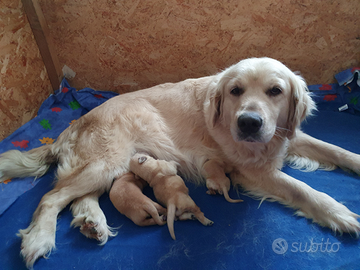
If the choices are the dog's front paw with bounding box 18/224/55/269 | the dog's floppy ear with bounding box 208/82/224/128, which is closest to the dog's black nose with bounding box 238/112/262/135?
the dog's floppy ear with bounding box 208/82/224/128

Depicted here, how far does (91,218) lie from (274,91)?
1839 mm

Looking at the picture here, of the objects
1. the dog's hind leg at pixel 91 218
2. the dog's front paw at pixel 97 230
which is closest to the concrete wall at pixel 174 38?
the dog's hind leg at pixel 91 218

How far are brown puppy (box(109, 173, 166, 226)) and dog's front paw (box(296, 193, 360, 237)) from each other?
45.7 inches

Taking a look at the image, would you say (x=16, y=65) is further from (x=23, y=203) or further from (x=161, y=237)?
(x=161, y=237)

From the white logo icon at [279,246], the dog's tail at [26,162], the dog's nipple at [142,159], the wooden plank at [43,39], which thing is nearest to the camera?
the white logo icon at [279,246]

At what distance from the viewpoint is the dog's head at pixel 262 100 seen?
5.88ft

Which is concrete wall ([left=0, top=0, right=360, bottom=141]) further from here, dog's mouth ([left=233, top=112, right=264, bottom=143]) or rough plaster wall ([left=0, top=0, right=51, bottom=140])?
dog's mouth ([left=233, top=112, right=264, bottom=143])

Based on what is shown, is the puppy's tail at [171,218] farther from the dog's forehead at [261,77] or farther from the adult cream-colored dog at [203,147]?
the dog's forehead at [261,77]

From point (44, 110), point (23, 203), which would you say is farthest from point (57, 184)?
point (44, 110)

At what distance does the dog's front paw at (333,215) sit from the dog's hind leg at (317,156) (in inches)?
22.9

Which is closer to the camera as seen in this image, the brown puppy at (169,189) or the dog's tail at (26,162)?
the brown puppy at (169,189)

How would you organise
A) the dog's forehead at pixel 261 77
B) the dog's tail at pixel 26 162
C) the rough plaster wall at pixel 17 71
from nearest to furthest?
the dog's forehead at pixel 261 77 < the dog's tail at pixel 26 162 < the rough plaster wall at pixel 17 71

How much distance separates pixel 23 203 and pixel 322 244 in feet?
8.54

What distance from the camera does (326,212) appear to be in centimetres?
181
